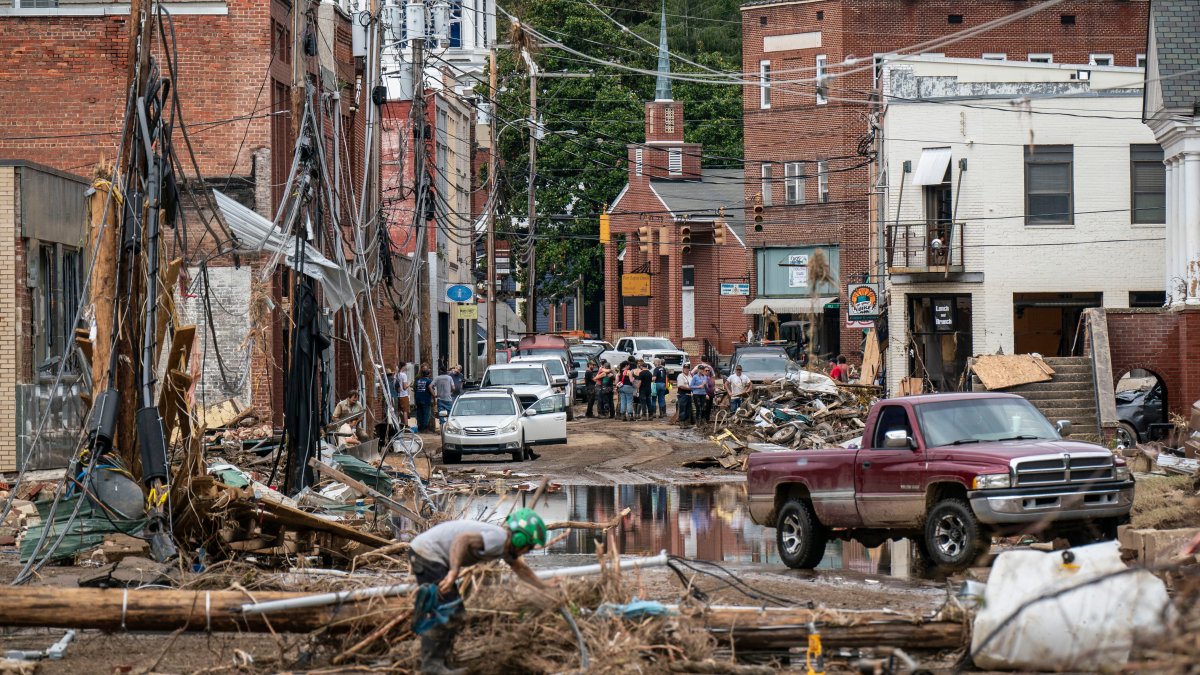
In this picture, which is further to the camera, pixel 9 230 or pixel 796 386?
pixel 796 386

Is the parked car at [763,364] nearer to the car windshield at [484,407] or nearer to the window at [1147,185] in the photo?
→ the window at [1147,185]

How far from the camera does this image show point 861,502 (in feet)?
56.4

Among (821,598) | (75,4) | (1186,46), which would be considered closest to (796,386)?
(1186,46)

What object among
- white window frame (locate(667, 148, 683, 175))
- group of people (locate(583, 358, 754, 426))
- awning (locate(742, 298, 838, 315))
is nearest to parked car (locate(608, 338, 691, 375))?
awning (locate(742, 298, 838, 315))

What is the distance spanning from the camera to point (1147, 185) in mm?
Answer: 41719

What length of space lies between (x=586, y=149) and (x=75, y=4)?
149ft

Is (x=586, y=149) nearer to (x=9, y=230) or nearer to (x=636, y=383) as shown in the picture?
(x=636, y=383)

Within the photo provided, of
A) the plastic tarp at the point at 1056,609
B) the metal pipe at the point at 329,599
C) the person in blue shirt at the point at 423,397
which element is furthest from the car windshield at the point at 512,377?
the plastic tarp at the point at 1056,609

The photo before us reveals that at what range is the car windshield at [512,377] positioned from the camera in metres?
39.6

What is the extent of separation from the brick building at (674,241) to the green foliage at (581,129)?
3.95 ft

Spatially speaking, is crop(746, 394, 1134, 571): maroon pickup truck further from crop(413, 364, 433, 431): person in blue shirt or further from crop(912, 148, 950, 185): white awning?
crop(912, 148, 950, 185): white awning

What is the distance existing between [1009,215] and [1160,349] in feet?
36.5

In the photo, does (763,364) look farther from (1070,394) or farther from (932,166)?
(1070,394)

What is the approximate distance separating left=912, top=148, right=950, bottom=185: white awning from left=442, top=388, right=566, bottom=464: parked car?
1401 centimetres
